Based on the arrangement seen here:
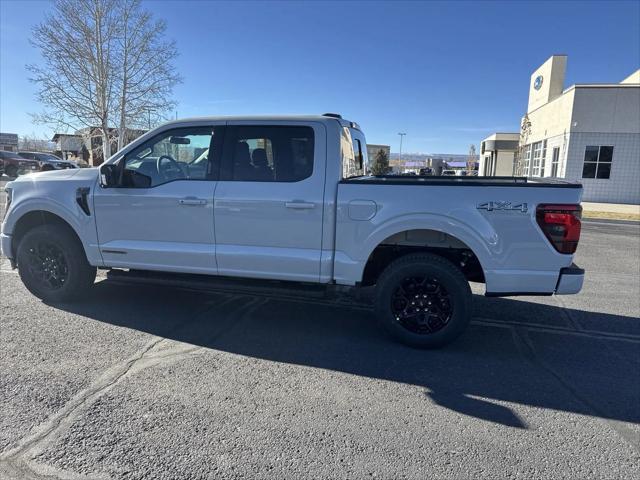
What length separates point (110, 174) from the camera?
4.67 m

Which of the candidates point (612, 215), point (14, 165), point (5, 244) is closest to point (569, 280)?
point (5, 244)

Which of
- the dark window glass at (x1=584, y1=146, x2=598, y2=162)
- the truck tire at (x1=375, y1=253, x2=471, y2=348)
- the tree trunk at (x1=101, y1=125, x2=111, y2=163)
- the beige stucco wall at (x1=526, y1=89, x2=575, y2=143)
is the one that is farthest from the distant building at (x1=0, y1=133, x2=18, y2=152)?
the truck tire at (x1=375, y1=253, x2=471, y2=348)

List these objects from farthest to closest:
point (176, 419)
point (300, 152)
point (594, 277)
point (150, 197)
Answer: point (594, 277), point (150, 197), point (300, 152), point (176, 419)

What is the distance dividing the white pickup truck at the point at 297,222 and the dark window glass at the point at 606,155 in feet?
78.1

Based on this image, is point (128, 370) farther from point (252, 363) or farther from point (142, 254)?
point (142, 254)

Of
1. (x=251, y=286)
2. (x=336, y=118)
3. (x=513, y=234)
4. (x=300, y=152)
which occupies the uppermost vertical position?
(x=336, y=118)

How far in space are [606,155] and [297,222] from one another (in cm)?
2526

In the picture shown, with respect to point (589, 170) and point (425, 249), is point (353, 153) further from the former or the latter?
point (589, 170)

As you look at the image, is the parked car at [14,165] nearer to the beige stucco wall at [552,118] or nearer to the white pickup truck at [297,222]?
the white pickup truck at [297,222]

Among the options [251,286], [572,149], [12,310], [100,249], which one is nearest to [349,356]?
[251,286]

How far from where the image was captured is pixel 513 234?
388 centimetres

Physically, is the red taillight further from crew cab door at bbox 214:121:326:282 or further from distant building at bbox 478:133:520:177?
distant building at bbox 478:133:520:177

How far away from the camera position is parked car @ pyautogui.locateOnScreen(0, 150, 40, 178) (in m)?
33.4

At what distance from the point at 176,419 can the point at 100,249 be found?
→ 2.64m
